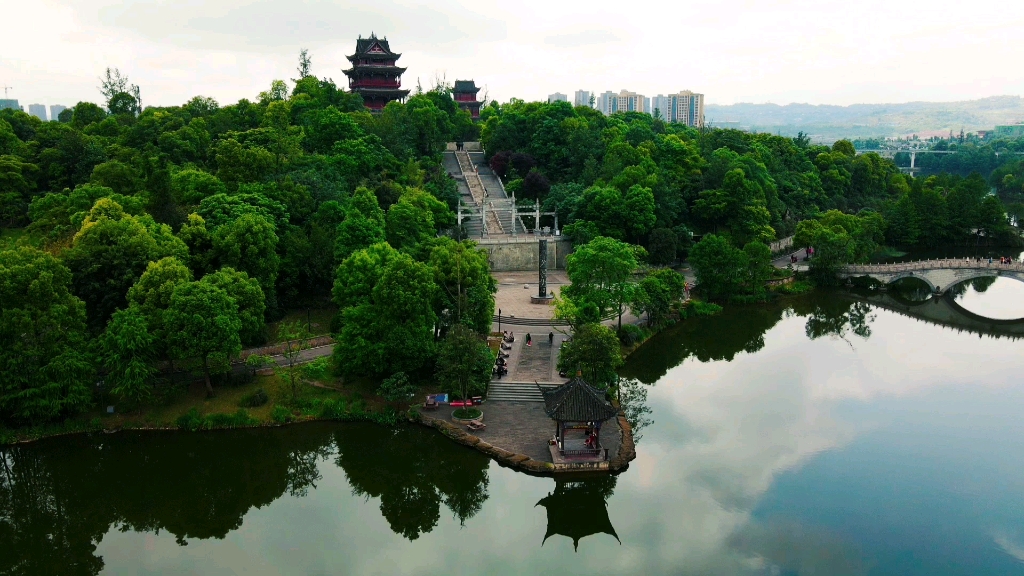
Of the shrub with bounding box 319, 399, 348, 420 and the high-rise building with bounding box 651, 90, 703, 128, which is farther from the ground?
the high-rise building with bounding box 651, 90, 703, 128

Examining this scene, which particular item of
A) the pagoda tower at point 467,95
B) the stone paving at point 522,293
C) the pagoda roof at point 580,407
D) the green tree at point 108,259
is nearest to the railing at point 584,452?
the pagoda roof at point 580,407

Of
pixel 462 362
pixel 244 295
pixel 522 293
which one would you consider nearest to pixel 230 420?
pixel 244 295

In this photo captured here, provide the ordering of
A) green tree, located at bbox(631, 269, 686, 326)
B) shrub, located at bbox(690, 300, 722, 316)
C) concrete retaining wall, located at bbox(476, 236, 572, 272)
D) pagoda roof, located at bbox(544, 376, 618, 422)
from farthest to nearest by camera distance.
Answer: concrete retaining wall, located at bbox(476, 236, 572, 272)
shrub, located at bbox(690, 300, 722, 316)
green tree, located at bbox(631, 269, 686, 326)
pagoda roof, located at bbox(544, 376, 618, 422)

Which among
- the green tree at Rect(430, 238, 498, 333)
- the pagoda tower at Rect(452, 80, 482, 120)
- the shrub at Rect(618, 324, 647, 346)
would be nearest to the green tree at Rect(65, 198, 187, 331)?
the green tree at Rect(430, 238, 498, 333)

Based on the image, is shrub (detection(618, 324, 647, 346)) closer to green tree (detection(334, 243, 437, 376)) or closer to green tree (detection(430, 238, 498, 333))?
green tree (detection(430, 238, 498, 333))

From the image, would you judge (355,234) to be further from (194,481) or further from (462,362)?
(194,481)

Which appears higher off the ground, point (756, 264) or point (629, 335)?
point (756, 264)
